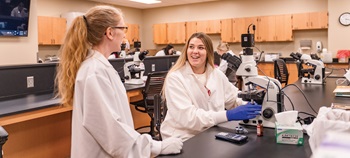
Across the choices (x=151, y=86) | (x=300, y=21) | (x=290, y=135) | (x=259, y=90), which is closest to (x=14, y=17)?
(x=151, y=86)

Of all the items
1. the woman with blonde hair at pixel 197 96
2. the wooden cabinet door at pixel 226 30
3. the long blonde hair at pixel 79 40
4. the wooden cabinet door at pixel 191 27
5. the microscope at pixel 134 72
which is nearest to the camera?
the long blonde hair at pixel 79 40

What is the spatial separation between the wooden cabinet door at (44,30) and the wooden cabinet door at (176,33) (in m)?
3.98

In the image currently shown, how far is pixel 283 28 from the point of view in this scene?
8391 millimetres

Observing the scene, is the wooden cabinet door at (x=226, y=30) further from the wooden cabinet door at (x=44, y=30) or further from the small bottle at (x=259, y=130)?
the small bottle at (x=259, y=130)

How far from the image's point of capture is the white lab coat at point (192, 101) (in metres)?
1.90

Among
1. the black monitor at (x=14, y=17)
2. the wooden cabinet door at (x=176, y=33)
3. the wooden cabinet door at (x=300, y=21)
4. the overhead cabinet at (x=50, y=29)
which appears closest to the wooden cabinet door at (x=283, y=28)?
the wooden cabinet door at (x=300, y=21)

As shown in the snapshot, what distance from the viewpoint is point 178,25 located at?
10203mm

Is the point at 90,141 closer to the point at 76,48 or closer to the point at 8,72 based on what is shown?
the point at 76,48

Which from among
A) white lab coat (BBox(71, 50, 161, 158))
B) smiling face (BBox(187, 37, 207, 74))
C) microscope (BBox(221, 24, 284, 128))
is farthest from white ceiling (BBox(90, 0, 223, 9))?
white lab coat (BBox(71, 50, 161, 158))

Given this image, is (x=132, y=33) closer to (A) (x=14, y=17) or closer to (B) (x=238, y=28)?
(B) (x=238, y=28)

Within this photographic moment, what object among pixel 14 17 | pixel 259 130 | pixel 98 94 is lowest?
pixel 259 130

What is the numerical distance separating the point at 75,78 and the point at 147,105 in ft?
7.69

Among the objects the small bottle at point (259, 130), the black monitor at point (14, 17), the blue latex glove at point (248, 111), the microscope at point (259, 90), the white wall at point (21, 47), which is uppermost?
the black monitor at point (14, 17)

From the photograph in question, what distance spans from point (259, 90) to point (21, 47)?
4422 mm
